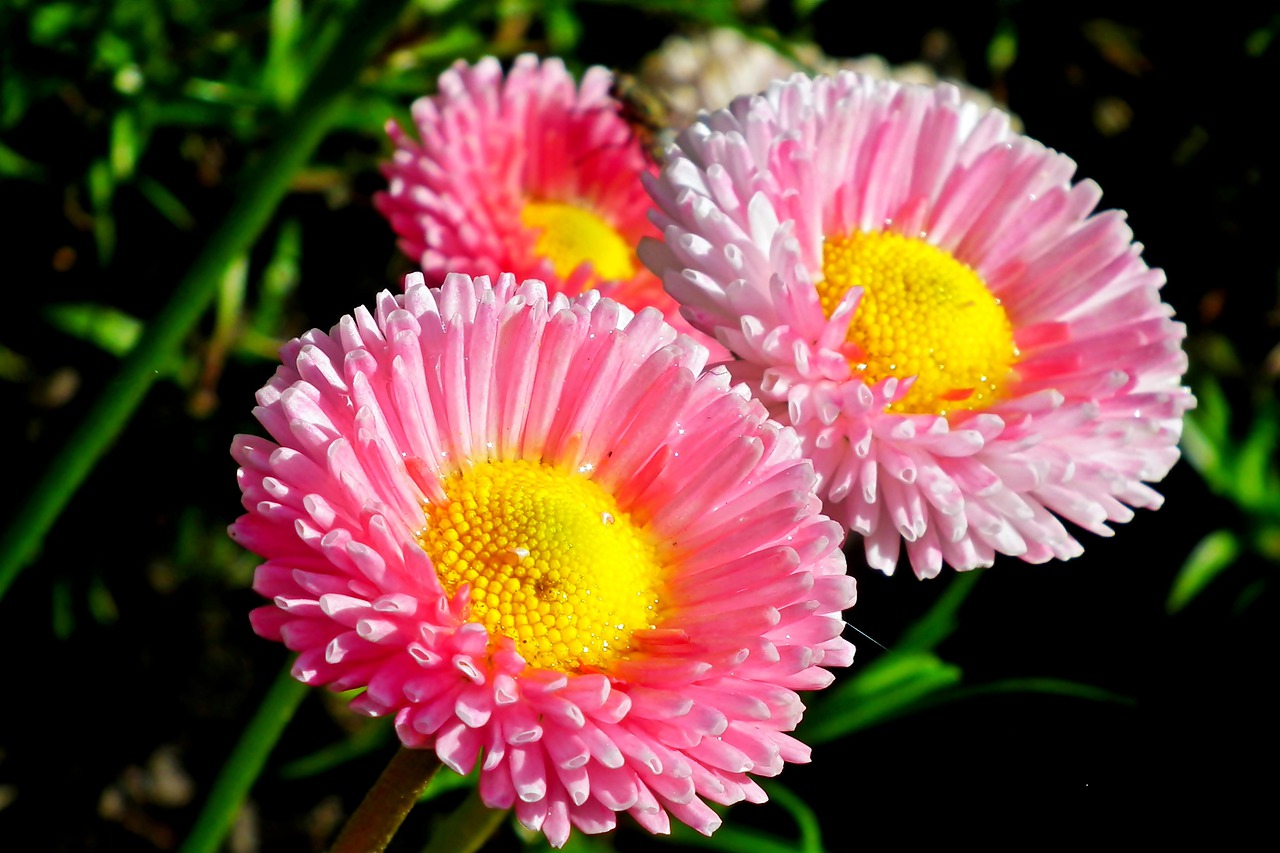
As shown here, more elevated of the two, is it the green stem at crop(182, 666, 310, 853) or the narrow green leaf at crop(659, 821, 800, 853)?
the narrow green leaf at crop(659, 821, 800, 853)

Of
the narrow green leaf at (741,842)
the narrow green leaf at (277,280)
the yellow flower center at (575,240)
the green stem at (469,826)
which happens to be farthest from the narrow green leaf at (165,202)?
the green stem at (469,826)

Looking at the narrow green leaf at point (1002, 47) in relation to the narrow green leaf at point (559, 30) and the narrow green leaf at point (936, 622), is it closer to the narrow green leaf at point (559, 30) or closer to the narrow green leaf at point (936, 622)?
the narrow green leaf at point (559, 30)

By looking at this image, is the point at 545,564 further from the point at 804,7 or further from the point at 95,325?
the point at 804,7

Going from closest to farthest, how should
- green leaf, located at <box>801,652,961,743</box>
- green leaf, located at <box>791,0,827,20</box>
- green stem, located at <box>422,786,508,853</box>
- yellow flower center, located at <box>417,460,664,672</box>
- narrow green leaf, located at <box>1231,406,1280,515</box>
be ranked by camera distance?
yellow flower center, located at <box>417,460,664,672</box> → green stem, located at <box>422,786,508,853</box> → green leaf, located at <box>801,652,961,743</box> → narrow green leaf, located at <box>1231,406,1280,515</box> → green leaf, located at <box>791,0,827,20</box>

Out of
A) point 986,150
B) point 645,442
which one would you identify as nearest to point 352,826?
point 645,442

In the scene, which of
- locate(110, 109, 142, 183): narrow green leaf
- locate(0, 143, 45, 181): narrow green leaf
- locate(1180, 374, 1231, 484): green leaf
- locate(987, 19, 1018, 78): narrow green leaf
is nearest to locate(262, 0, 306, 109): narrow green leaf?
locate(110, 109, 142, 183): narrow green leaf

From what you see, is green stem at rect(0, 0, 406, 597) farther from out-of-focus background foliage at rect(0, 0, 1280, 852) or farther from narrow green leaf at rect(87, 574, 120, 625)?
narrow green leaf at rect(87, 574, 120, 625)

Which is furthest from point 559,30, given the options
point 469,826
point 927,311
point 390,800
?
point 390,800
